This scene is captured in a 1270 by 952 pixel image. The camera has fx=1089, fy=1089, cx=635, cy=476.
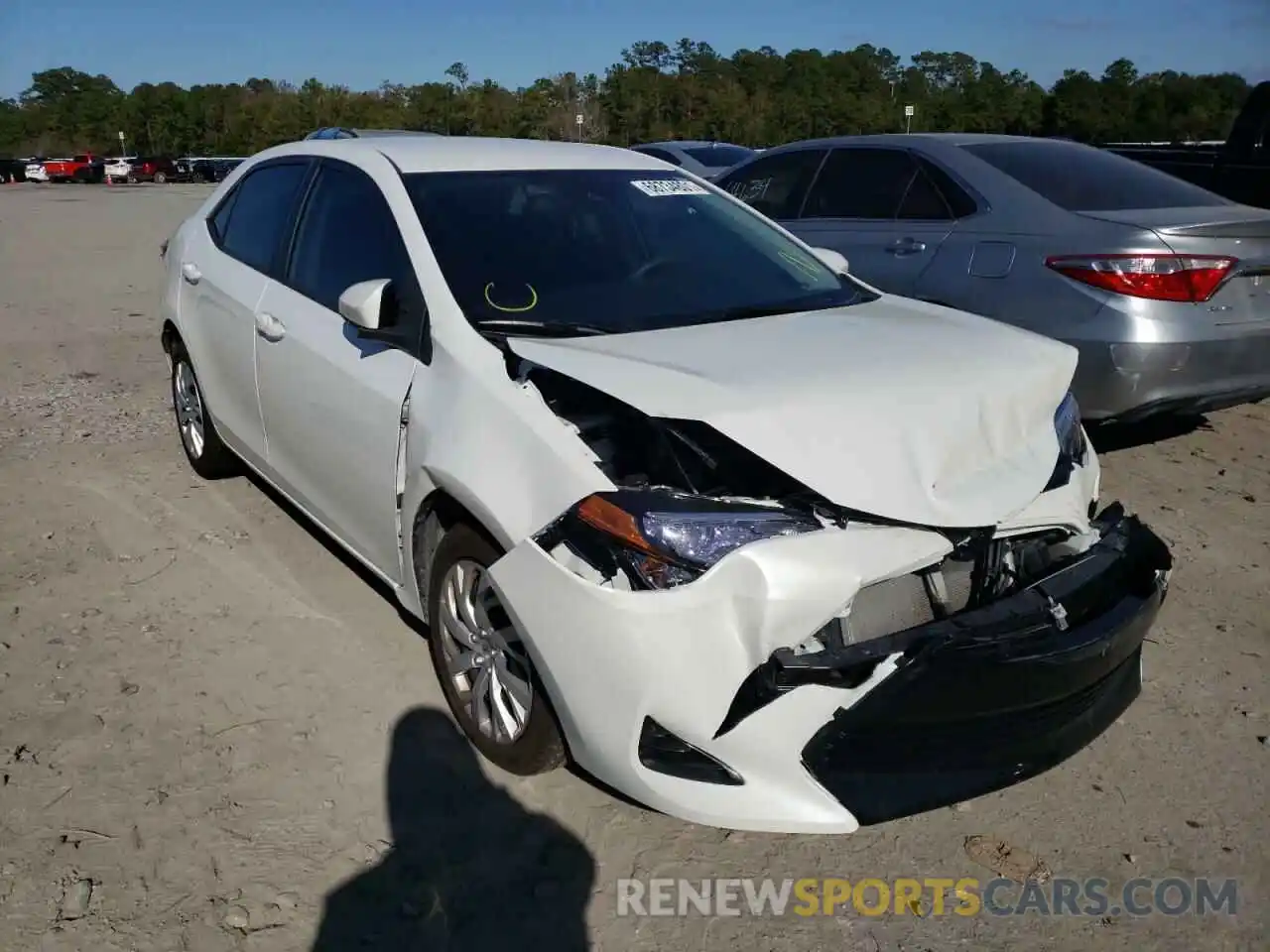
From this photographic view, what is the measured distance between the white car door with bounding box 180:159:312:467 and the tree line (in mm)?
41299

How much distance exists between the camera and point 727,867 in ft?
8.95

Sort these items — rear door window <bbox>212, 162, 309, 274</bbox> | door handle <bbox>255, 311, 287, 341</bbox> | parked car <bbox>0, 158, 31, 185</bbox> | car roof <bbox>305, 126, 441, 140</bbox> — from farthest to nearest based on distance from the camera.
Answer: parked car <bbox>0, 158, 31, 185</bbox>, car roof <bbox>305, 126, 441, 140</bbox>, rear door window <bbox>212, 162, 309, 274</bbox>, door handle <bbox>255, 311, 287, 341</bbox>

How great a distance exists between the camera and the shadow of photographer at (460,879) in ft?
8.21

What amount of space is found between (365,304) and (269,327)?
3.25ft

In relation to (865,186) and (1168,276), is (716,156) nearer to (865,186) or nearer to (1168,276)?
(865,186)

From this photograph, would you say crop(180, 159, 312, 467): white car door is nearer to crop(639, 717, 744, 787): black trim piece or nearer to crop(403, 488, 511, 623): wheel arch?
crop(403, 488, 511, 623): wheel arch

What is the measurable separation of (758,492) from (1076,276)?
10.2ft

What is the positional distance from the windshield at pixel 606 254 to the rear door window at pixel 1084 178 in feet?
6.82

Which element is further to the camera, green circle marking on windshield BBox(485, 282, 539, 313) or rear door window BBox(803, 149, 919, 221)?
rear door window BBox(803, 149, 919, 221)

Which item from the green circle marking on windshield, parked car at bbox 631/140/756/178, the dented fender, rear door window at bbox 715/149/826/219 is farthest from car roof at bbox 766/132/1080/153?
parked car at bbox 631/140/756/178

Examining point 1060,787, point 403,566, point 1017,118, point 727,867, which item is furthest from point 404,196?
point 1017,118

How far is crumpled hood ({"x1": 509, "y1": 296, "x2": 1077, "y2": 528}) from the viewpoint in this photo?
8.39 ft

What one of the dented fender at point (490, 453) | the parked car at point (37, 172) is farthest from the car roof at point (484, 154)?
the parked car at point (37, 172)

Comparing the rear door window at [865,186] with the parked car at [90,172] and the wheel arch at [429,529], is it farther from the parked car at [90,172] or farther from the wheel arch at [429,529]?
the parked car at [90,172]
